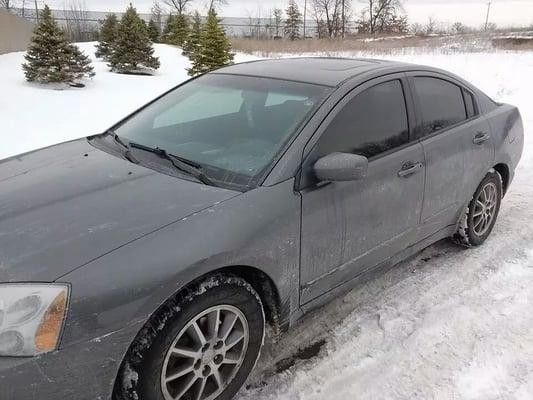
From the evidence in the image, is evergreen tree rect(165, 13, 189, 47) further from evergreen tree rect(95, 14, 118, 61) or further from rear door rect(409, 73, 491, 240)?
rear door rect(409, 73, 491, 240)

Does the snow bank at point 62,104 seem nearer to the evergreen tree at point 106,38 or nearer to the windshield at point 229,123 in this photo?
the evergreen tree at point 106,38

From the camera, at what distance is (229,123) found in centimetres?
292

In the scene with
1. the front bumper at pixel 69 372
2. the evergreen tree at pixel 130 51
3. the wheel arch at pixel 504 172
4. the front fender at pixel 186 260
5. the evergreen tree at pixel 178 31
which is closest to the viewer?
the front bumper at pixel 69 372

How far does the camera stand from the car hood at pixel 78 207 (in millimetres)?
1869

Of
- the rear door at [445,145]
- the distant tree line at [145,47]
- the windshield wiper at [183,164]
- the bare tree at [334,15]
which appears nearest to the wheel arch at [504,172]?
the rear door at [445,145]

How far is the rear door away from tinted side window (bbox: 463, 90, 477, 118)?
2cm

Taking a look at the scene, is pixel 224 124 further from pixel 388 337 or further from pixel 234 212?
pixel 388 337

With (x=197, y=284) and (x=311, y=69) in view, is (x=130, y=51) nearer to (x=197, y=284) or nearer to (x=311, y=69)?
(x=311, y=69)

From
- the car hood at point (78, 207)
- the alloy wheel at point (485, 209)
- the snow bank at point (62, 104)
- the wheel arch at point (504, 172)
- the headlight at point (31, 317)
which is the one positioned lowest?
the snow bank at point (62, 104)

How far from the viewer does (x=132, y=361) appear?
1924 mm

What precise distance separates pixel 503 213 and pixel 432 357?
8.47 ft

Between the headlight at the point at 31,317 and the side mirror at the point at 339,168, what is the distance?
132 cm

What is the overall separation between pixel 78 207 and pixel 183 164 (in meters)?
0.62

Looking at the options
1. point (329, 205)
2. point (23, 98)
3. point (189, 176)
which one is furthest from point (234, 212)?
point (23, 98)
